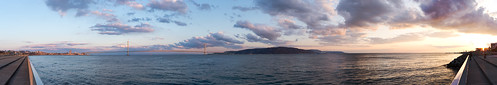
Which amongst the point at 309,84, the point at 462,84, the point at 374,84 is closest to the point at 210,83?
the point at 309,84

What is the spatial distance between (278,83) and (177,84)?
9208 millimetres

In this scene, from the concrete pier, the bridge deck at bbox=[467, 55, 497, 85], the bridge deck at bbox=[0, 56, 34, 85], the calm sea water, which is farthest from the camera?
the calm sea water

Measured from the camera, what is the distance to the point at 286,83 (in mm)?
20953

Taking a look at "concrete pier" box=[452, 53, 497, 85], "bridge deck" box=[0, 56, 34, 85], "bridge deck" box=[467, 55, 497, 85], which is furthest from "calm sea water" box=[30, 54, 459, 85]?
"concrete pier" box=[452, 53, 497, 85]

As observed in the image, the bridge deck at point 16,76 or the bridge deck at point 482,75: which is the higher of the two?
the bridge deck at point 16,76

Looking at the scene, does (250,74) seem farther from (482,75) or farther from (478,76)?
(482,75)

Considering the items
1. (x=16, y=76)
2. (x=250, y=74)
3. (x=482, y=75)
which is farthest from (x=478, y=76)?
(x=16, y=76)

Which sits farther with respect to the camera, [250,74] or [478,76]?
[250,74]

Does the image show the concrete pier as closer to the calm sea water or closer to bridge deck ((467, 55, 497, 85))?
bridge deck ((467, 55, 497, 85))

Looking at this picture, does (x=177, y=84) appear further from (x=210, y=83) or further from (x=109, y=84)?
(x=109, y=84)

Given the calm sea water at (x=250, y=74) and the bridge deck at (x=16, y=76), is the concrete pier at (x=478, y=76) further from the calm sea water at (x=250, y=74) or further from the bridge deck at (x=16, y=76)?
the bridge deck at (x=16, y=76)

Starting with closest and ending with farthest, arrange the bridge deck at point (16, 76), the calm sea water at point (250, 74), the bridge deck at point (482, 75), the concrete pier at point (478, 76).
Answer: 1. the concrete pier at point (478, 76)
2. the bridge deck at point (482, 75)
3. the bridge deck at point (16, 76)
4. the calm sea water at point (250, 74)

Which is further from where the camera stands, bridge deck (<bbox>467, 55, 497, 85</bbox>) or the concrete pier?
bridge deck (<bbox>467, 55, 497, 85</bbox>)

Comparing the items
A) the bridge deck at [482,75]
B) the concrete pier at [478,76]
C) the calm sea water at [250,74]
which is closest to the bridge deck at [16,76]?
the calm sea water at [250,74]
